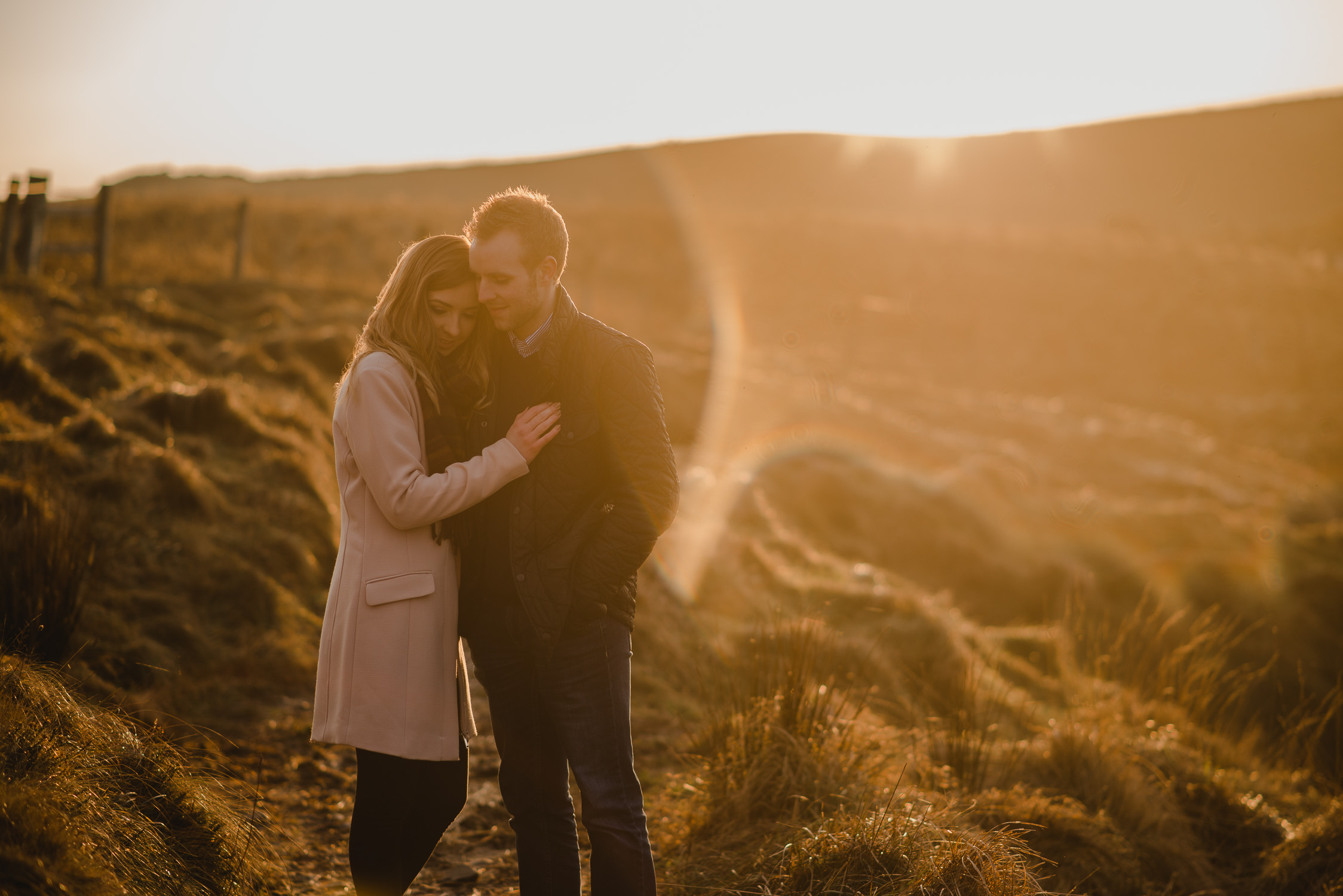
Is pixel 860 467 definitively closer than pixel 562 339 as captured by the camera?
No

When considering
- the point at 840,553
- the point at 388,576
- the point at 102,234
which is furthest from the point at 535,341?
the point at 102,234

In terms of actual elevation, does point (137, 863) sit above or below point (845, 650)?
above

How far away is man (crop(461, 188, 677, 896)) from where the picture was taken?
8.91 ft

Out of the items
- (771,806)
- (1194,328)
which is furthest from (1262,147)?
(771,806)

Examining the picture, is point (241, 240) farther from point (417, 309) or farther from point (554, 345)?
point (554, 345)

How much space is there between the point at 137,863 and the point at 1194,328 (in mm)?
42294

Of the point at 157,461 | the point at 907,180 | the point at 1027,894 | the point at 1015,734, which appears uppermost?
the point at 907,180

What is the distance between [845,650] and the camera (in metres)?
6.72

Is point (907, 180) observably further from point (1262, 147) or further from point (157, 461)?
point (157, 461)

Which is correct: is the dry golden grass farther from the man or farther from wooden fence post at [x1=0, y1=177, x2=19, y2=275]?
wooden fence post at [x1=0, y1=177, x2=19, y2=275]

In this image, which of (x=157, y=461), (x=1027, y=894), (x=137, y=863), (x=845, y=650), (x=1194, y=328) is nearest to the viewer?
(x=137, y=863)

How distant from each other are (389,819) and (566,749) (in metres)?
0.57

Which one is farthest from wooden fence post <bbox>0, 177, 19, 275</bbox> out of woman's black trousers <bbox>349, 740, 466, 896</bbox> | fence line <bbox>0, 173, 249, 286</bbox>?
woman's black trousers <bbox>349, 740, 466, 896</bbox>

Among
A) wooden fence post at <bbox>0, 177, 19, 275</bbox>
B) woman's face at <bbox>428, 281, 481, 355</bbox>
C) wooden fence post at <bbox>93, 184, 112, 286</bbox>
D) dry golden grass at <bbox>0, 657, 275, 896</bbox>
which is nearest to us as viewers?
dry golden grass at <bbox>0, 657, 275, 896</bbox>
